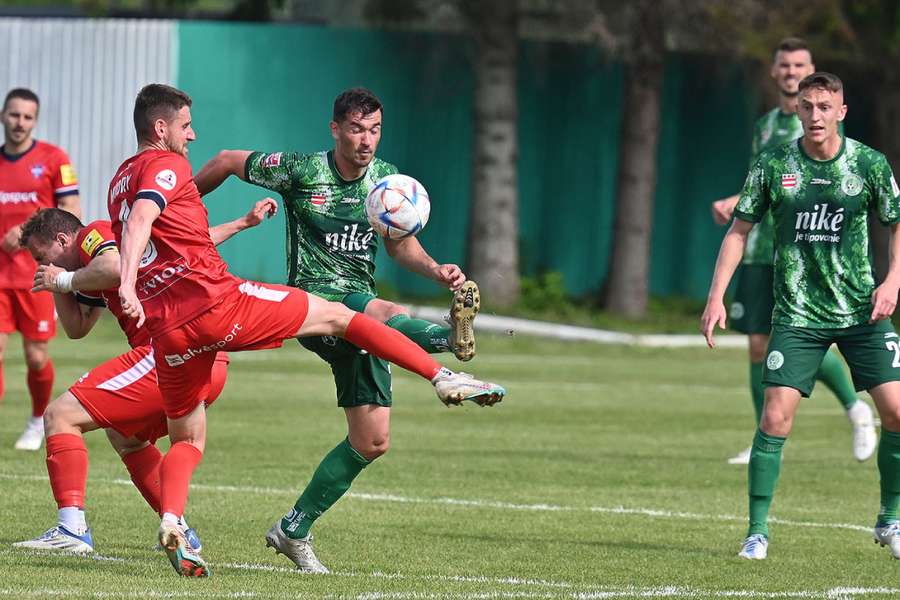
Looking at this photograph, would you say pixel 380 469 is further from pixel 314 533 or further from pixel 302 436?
pixel 314 533

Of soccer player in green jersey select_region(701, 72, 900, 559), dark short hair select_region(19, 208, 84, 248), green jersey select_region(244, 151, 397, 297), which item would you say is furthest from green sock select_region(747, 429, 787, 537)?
dark short hair select_region(19, 208, 84, 248)

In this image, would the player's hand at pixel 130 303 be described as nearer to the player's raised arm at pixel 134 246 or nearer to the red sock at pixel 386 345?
the player's raised arm at pixel 134 246

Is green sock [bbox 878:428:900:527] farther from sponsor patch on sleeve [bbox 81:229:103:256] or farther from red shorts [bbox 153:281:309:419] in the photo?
sponsor patch on sleeve [bbox 81:229:103:256]

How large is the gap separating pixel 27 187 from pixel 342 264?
5.25m

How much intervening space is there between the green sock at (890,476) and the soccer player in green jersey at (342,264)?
8.26 ft

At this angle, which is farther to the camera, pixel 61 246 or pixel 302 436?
pixel 302 436

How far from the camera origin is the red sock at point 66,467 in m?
8.02

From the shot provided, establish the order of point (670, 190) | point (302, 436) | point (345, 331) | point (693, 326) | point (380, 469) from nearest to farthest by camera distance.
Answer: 1. point (345, 331)
2. point (380, 469)
3. point (302, 436)
4. point (693, 326)
5. point (670, 190)

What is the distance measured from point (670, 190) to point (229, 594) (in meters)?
23.2

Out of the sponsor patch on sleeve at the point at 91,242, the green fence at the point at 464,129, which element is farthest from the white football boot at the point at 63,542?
the green fence at the point at 464,129

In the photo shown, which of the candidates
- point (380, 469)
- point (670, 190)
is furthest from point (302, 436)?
point (670, 190)

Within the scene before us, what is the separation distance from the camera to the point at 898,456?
8.78 meters

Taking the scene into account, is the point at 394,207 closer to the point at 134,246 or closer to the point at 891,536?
the point at 134,246

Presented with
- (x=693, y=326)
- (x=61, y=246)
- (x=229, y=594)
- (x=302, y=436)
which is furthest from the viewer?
(x=693, y=326)
